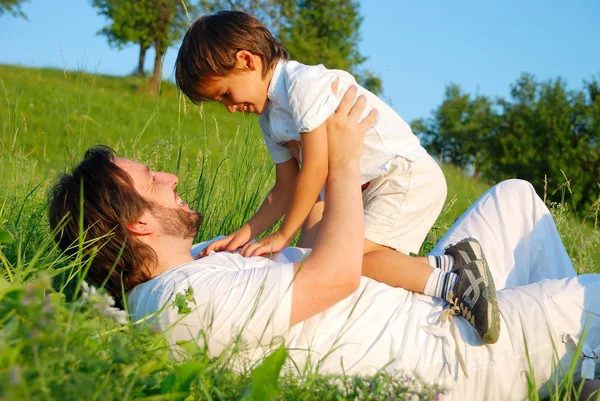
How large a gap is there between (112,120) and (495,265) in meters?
18.0

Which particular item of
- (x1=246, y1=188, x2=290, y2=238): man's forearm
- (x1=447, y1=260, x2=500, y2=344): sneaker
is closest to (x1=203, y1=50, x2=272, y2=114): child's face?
(x1=246, y1=188, x2=290, y2=238): man's forearm

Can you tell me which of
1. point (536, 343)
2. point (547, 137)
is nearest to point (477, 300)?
point (536, 343)

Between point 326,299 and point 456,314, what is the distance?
0.50 meters

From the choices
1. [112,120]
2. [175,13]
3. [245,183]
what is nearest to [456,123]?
[175,13]

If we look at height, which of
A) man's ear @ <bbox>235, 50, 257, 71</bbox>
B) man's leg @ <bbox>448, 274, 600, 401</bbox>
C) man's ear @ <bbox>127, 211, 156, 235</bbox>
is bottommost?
man's leg @ <bbox>448, 274, 600, 401</bbox>

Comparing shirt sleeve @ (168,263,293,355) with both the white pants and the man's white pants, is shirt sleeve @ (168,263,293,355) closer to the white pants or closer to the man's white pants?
the man's white pants

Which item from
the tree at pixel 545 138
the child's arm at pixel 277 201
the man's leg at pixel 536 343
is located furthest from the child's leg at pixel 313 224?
the tree at pixel 545 138

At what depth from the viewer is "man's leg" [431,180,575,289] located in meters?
2.79

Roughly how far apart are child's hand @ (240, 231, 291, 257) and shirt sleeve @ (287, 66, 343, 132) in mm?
424

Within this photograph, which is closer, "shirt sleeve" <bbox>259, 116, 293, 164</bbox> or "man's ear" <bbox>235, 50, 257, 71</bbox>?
"man's ear" <bbox>235, 50, 257, 71</bbox>

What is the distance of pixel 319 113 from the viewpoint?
250 cm

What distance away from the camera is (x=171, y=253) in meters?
2.28

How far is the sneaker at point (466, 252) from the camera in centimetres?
246

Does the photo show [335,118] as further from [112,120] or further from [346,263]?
[112,120]
